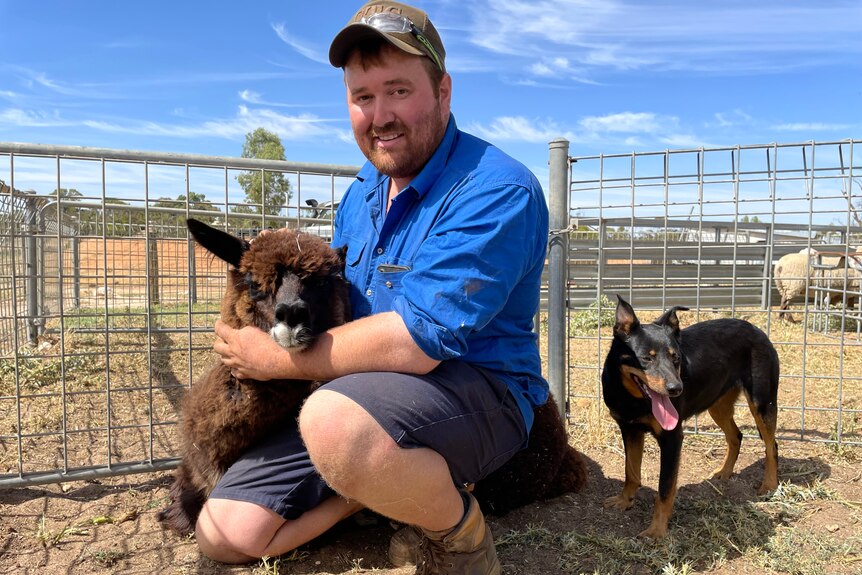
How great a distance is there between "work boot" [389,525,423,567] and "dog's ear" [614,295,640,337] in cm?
191

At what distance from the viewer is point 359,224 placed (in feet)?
11.2

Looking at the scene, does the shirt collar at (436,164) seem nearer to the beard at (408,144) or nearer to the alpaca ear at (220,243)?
the beard at (408,144)

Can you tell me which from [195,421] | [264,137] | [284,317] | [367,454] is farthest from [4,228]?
[264,137]

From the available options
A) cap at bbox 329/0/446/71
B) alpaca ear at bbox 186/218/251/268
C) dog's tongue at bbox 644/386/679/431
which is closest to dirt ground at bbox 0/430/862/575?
dog's tongue at bbox 644/386/679/431

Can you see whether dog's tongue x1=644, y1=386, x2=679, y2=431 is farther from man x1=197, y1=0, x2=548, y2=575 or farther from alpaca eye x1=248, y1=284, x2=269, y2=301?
alpaca eye x1=248, y1=284, x2=269, y2=301

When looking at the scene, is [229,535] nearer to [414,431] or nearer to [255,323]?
[255,323]

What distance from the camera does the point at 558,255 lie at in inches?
198

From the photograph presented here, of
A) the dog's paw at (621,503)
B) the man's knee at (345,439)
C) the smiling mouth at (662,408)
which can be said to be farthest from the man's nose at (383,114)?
the dog's paw at (621,503)

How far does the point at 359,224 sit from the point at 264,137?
4479 cm

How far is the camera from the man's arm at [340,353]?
2559 millimetres

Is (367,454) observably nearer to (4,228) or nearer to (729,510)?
(729,510)

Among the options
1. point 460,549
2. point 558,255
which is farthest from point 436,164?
point 558,255

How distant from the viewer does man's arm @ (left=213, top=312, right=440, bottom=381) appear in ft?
8.39

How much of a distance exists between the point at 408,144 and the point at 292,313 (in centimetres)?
105
